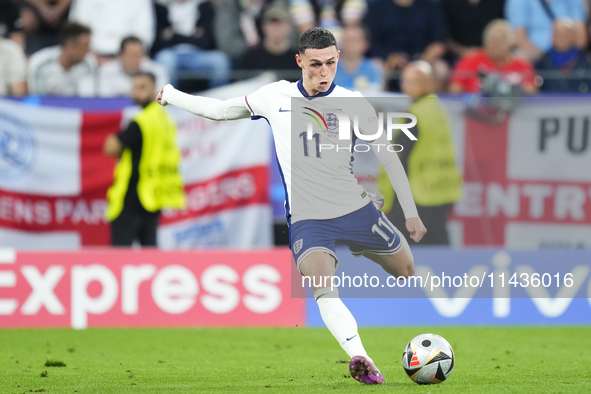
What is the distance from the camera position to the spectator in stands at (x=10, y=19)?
40.0 feet

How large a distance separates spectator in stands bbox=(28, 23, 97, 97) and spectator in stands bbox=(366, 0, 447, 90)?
3.79 meters

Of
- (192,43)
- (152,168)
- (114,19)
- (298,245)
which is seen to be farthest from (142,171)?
(298,245)

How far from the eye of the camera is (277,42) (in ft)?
38.6

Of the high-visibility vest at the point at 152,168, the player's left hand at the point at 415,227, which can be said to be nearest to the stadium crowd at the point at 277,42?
the high-visibility vest at the point at 152,168

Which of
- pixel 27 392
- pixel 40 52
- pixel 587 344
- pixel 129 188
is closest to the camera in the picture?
pixel 27 392

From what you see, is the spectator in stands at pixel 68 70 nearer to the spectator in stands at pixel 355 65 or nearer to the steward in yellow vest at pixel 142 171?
the steward in yellow vest at pixel 142 171

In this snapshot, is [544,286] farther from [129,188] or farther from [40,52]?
[40,52]

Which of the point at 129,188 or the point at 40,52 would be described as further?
the point at 40,52

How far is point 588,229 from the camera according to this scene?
10.5m

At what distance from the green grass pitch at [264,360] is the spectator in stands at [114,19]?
4.21 m

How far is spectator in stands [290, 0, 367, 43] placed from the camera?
12.3 m

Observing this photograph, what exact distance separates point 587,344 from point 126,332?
4.42 m

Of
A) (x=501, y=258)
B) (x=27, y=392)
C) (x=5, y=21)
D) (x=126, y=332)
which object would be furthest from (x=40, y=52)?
(x=27, y=392)

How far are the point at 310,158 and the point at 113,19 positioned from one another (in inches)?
271
